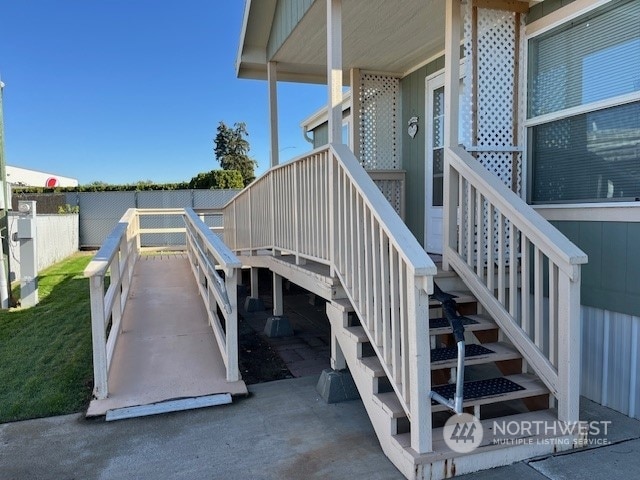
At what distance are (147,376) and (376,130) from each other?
421cm

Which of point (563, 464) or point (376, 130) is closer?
point (563, 464)

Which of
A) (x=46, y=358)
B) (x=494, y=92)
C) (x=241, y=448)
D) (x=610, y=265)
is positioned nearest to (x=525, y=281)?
(x=610, y=265)

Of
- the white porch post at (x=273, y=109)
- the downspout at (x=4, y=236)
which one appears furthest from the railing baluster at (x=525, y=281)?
the downspout at (x=4, y=236)

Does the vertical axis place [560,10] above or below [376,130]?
above

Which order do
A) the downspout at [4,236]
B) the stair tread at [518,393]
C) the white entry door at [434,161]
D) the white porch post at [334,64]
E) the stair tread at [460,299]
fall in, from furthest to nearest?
1. the downspout at [4,236]
2. the white entry door at [434,161]
3. the white porch post at [334,64]
4. the stair tread at [460,299]
5. the stair tread at [518,393]

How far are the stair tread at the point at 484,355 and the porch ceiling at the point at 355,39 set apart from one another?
3.04 m

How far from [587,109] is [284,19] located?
3.50m

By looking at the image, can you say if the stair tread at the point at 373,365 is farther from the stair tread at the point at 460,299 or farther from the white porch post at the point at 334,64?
the white porch post at the point at 334,64

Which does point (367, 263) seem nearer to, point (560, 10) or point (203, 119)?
point (560, 10)

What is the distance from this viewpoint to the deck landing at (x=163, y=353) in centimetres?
356

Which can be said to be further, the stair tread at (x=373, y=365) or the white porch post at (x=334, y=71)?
the white porch post at (x=334, y=71)

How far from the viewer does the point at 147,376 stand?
12.5 ft

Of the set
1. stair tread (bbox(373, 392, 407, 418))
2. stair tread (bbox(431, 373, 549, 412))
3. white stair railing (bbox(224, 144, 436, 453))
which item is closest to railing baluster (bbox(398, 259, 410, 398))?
white stair railing (bbox(224, 144, 436, 453))

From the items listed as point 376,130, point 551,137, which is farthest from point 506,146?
point 376,130
